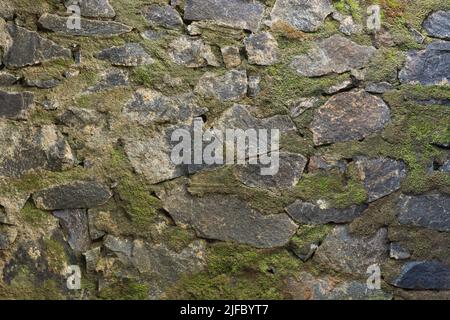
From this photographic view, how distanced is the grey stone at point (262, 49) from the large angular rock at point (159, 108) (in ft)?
0.97

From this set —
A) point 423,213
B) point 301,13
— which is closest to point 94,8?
point 301,13

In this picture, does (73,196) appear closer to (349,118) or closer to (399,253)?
(349,118)

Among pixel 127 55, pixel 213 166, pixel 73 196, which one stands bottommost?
pixel 73 196

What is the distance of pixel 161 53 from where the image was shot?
2217 millimetres

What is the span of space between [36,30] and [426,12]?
161cm

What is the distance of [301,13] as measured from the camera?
7.56 ft

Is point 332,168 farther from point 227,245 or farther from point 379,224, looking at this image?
point 227,245

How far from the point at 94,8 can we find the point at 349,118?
3.63 ft

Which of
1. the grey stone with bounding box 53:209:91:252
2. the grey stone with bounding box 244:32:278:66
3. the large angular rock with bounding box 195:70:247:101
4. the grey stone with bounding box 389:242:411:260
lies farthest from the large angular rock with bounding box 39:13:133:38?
the grey stone with bounding box 389:242:411:260

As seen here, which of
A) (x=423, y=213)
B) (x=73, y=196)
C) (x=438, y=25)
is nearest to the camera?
A: (x=73, y=196)

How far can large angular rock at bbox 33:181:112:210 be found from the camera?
2.11 meters

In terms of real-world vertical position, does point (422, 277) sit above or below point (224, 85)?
below

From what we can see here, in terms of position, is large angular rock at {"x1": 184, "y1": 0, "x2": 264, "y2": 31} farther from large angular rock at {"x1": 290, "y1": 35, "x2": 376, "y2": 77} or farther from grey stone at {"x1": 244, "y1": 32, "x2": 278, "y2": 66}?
large angular rock at {"x1": 290, "y1": 35, "x2": 376, "y2": 77}
